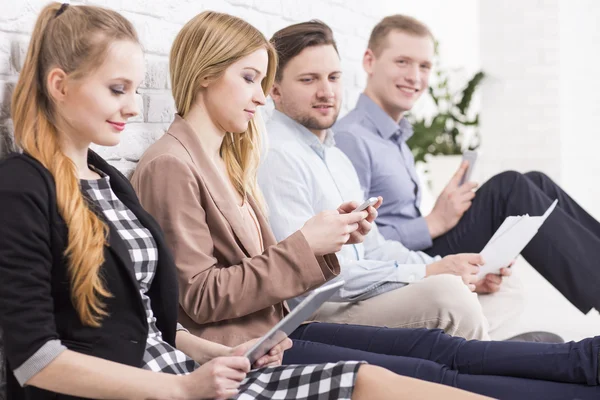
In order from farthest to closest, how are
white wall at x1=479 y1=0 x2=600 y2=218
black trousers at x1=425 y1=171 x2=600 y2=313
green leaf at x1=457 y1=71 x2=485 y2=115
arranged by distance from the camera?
green leaf at x1=457 y1=71 x2=485 y2=115, white wall at x1=479 y1=0 x2=600 y2=218, black trousers at x1=425 y1=171 x2=600 y2=313

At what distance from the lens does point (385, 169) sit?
2.96 m

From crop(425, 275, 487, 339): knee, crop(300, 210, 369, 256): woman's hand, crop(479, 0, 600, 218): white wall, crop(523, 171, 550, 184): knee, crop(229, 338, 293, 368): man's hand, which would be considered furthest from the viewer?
crop(479, 0, 600, 218): white wall

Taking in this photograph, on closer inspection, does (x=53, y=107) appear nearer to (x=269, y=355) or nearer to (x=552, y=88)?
(x=269, y=355)

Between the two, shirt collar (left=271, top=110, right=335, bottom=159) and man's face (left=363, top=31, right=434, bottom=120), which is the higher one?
man's face (left=363, top=31, right=434, bottom=120)

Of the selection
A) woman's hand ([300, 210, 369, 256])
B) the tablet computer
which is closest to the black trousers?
woman's hand ([300, 210, 369, 256])

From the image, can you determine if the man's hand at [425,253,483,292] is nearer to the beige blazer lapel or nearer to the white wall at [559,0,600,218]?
the beige blazer lapel

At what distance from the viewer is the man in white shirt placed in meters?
2.19

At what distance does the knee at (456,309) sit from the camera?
7.06 ft

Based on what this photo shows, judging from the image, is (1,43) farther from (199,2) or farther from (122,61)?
(199,2)

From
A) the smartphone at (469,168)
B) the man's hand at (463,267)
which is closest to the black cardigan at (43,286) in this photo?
the man's hand at (463,267)

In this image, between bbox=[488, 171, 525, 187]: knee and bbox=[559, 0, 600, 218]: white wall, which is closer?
bbox=[488, 171, 525, 187]: knee

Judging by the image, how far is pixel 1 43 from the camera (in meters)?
1.58

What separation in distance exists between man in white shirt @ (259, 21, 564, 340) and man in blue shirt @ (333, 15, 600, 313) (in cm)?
28

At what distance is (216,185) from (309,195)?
0.50 metres
